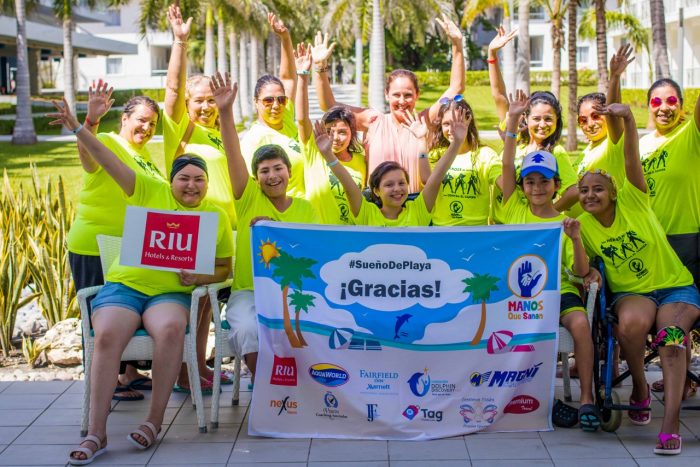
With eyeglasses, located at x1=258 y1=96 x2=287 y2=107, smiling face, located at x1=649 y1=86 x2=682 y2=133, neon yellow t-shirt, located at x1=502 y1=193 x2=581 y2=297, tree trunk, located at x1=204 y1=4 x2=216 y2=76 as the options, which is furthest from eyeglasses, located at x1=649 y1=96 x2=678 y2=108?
tree trunk, located at x1=204 y1=4 x2=216 y2=76

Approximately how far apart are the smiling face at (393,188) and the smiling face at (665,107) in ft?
5.97

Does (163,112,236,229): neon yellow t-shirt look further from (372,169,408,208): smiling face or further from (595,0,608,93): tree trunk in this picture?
(595,0,608,93): tree trunk

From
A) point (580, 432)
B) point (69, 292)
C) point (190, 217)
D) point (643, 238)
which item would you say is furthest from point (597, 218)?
point (69, 292)

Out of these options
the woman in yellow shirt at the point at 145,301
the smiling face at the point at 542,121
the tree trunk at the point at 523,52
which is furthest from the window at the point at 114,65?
the woman in yellow shirt at the point at 145,301

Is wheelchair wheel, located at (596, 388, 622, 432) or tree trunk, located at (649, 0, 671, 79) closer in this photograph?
wheelchair wheel, located at (596, 388, 622, 432)

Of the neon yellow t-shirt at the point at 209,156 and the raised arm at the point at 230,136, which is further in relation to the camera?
the neon yellow t-shirt at the point at 209,156

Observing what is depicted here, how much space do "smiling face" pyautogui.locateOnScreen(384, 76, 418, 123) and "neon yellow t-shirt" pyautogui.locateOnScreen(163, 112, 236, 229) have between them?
4.25ft

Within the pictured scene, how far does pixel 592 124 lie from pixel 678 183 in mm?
790

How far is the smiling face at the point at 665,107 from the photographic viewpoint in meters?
6.25

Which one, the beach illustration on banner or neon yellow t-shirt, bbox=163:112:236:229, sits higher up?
neon yellow t-shirt, bbox=163:112:236:229

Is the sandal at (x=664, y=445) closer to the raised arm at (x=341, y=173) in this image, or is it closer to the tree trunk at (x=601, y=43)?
the raised arm at (x=341, y=173)

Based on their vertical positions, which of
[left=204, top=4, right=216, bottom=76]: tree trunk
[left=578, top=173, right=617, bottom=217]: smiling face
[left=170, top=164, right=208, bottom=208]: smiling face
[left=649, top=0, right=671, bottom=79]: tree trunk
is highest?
[left=204, top=4, right=216, bottom=76]: tree trunk

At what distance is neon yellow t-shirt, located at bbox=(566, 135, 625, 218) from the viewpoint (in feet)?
20.4

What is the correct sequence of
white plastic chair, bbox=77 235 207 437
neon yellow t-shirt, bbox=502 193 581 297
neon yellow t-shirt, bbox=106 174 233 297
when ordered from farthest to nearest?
neon yellow t-shirt, bbox=502 193 581 297 → neon yellow t-shirt, bbox=106 174 233 297 → white plastic chair, bbox=77 235 207 437
